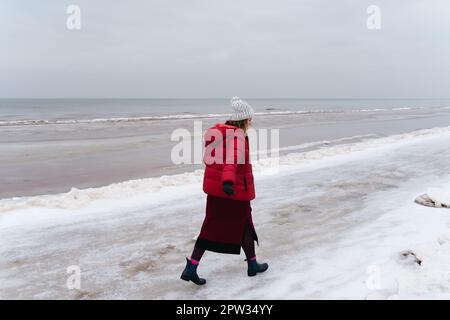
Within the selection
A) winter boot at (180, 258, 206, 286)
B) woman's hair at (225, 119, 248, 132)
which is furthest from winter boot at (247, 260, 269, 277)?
woman's hair at (225, 119, 248, 132)

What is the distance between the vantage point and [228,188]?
3.56 meters

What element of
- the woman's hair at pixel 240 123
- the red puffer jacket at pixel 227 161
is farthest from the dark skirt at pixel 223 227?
the woman's hair at pixel 240 123

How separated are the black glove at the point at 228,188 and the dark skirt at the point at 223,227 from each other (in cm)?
41

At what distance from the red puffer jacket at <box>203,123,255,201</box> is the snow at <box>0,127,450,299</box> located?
3.09ft

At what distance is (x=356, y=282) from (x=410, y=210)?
2.98m

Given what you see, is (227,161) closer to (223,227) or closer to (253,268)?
(223,227)

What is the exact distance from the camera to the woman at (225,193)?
3.79 m

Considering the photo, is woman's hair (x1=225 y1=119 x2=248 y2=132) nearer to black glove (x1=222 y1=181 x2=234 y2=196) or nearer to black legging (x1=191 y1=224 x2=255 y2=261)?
black glove (x1=222 y1=181 x2=234 y2=196)

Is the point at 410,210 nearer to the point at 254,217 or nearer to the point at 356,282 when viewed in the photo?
the point at 254,217

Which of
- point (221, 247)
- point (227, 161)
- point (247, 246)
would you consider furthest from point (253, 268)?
point (227, 161)

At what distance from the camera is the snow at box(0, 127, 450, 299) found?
3949mm

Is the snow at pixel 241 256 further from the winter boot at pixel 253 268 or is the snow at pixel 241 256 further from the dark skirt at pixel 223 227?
the dark skirt at pixel 223 227

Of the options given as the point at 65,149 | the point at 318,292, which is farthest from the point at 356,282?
the point at 65,149

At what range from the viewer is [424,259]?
4.18m
